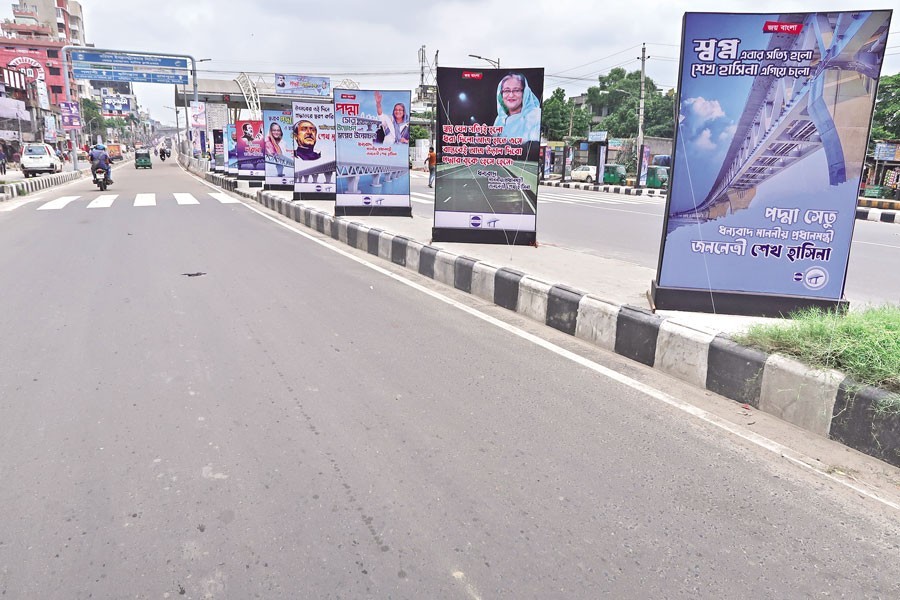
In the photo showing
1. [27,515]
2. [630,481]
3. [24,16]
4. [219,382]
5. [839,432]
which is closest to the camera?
[27,515]

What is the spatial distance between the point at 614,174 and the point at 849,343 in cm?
3370

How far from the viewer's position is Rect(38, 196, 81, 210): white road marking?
637 inches

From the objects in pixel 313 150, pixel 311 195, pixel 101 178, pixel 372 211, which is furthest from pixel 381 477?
pixel 101 178

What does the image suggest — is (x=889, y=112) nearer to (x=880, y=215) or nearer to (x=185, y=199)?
(x=880, y=215)

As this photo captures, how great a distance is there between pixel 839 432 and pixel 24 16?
113 meters

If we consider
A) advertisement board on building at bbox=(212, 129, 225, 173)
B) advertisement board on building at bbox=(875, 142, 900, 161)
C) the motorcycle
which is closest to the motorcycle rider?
the motorcycle

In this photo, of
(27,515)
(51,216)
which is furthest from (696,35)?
(51,216)

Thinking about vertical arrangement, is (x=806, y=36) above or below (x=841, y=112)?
above

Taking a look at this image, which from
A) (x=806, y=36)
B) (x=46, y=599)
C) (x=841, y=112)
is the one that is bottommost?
(x=46, y=599)

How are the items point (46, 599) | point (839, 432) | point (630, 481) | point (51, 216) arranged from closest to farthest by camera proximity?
1. point (46, 599)
2. point (630, 481)
3. point (839, 432)
4. point (51, 216)

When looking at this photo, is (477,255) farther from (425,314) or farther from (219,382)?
(219,382)

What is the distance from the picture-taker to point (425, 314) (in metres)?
6.20

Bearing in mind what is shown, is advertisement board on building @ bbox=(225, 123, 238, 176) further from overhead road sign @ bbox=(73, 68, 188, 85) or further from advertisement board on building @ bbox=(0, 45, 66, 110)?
advertisement board on building @ bbox=(0, 45, 66, 110)

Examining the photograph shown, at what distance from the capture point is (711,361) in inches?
167
